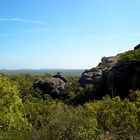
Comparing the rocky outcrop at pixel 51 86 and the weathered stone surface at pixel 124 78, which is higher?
the weathered stone surface at pixel 124 78

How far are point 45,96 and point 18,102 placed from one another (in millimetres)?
67684

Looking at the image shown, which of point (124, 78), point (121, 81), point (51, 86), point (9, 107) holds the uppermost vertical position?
point (124, 78)

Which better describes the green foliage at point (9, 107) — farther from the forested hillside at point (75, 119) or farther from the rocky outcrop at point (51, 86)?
the rocky outcrop at point (51, 86)

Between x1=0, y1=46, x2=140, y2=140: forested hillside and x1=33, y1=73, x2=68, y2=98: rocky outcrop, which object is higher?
x1=0, y1=46, x2=140, y2=140: forested hillside

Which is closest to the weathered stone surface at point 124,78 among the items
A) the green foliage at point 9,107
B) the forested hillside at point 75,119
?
Answer: the forested hillside at point 75,119

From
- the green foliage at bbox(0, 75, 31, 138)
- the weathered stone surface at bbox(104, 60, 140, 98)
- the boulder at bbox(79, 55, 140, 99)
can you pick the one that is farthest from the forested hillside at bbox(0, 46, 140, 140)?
the weathered stone surface at bbox(104, 60, 140, 98)

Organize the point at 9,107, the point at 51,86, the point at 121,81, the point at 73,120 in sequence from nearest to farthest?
1. the point at 73,120
2. the point at 9,107
3. the point at 121,81
4. the point at 51,86

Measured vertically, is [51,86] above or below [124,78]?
below

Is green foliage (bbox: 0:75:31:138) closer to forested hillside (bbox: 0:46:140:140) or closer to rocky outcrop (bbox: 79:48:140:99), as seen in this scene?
forested hillside (bbox: 0:46:140:140)

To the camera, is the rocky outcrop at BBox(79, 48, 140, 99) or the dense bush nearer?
the dense bush

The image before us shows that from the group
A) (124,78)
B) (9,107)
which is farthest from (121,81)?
(9,107)

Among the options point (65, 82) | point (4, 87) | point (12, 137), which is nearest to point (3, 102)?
point (4, 87)

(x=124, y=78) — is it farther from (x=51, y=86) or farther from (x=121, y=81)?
(x=51, y=86)

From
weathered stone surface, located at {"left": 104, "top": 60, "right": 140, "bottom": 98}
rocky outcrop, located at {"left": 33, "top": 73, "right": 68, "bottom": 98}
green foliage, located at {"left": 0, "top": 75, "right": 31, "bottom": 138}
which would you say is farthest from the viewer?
rocky outcrop, located at {"left": 33, "top": 73, "right": 68, "bottom": 98}
